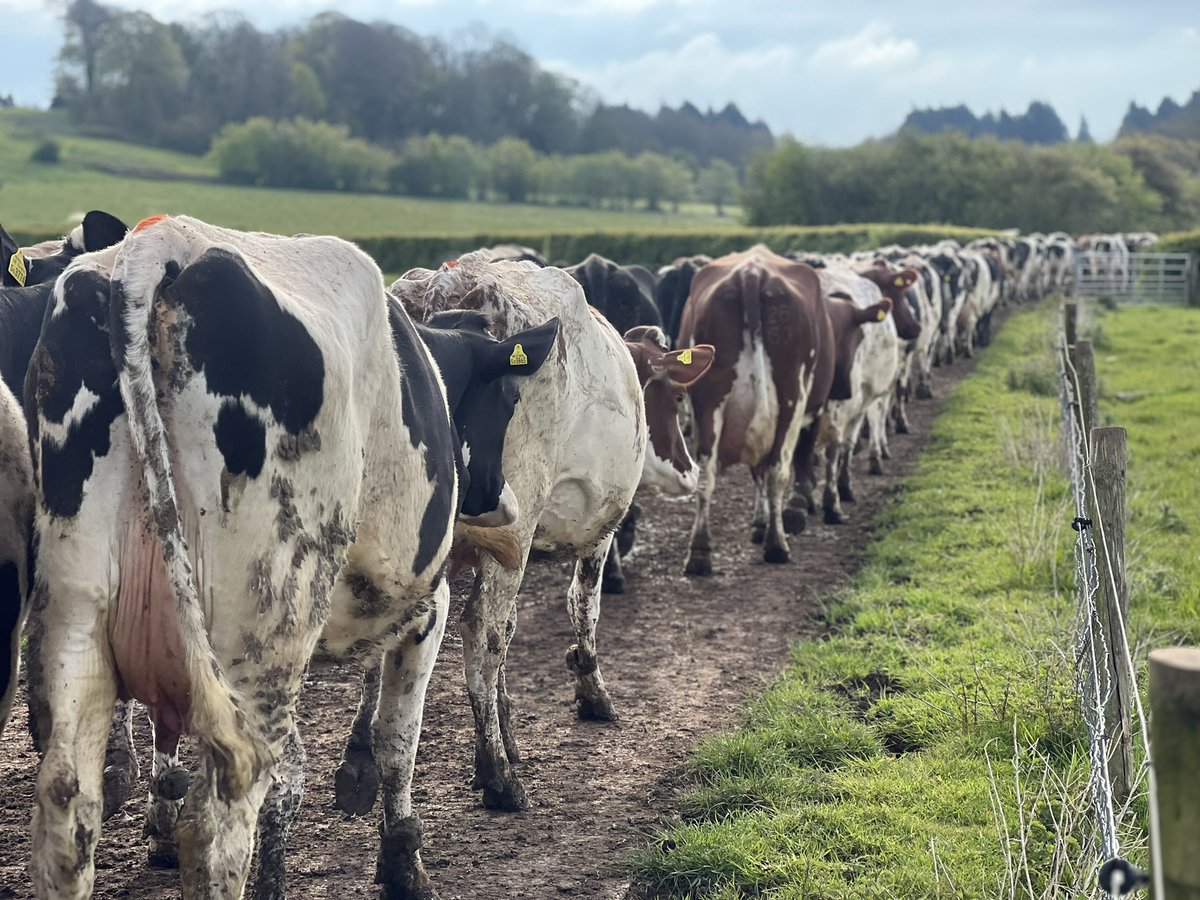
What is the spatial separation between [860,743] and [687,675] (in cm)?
150

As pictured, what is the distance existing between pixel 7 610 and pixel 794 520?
8.17m

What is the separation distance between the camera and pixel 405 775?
4527 mm

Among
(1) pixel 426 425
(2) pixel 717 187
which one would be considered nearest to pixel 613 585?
(1) pixel 426 425

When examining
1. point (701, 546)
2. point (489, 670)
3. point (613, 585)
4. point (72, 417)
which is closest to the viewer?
point (72, 417)

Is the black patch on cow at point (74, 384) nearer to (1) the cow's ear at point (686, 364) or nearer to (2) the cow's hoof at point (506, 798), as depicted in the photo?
(2) the cow's hoof at point (506, 798)

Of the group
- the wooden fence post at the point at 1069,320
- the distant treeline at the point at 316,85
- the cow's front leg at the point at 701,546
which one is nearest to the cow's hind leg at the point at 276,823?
the cow's front leg at the point at 701,546

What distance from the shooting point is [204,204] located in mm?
65562

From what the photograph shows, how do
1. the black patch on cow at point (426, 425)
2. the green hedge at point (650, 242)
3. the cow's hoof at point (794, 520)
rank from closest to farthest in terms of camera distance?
the black patch on cow at point (426, 425) → the cow's hoof at point (794, 520) → the green hedge at point (650, 242)

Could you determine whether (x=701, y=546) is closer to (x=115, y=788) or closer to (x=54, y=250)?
(x=54, y=250)

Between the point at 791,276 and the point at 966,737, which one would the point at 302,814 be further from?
the point at 791,276

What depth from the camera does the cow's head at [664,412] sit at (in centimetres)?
788

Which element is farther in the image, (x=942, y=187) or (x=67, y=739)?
(x=942, y=187)

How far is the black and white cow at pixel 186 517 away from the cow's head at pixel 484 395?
1.41m

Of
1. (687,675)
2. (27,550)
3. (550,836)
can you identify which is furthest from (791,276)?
(27,550)
